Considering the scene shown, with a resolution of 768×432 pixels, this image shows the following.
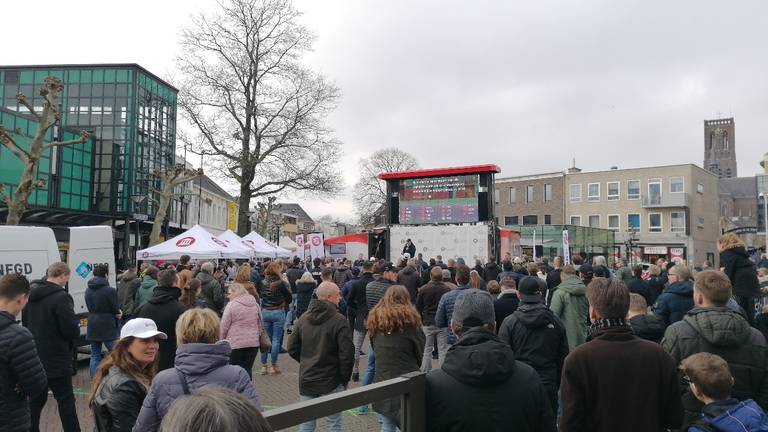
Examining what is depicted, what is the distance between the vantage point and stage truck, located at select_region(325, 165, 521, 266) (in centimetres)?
2688

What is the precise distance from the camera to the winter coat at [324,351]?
5391 millimetres

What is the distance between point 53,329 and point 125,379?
2.88 meters

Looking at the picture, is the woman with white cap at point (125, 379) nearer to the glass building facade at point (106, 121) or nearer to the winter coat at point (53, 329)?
the winter coat at point (53, 329)

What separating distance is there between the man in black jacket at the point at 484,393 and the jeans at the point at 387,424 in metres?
0.17

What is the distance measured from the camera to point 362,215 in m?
62.6

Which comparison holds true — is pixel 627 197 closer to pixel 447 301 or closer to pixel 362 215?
pixel 362 215

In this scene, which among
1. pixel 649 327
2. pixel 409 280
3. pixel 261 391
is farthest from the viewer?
pixel 409 280

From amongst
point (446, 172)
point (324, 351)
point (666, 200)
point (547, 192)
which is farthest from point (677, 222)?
point (324, 351)

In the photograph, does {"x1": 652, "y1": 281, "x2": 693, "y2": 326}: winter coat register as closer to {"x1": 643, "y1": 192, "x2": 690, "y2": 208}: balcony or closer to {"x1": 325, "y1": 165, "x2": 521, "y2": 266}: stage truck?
{"x1": 325, "y1": 165, "x2": 521, "y2": 266}: stage truck

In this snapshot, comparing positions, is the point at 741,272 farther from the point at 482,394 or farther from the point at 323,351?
the point at 482,394

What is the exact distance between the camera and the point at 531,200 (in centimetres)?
6072

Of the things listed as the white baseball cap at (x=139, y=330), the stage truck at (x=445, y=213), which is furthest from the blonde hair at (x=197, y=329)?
the stage truck at (x=445, y=213)

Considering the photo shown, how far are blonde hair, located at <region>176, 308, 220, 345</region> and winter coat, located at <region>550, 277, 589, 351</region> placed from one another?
4.93m

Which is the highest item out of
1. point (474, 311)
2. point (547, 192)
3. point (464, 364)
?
point (547, 192)
